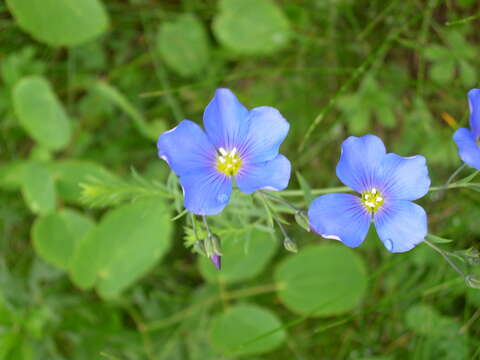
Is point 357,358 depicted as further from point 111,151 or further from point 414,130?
point 111,151

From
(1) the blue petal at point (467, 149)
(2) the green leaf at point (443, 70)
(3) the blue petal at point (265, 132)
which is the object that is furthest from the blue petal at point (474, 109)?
(2) the green leaf at point (443, 70)

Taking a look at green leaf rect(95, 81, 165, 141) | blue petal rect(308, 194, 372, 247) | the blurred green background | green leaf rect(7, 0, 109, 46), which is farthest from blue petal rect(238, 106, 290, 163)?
green leaf rect(7, 0, 109, 46)

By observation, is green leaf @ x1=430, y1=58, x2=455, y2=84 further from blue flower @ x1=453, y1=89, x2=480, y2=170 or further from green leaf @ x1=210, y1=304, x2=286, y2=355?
green leaf @ x1=210, y1=304, x2=286, y2=355

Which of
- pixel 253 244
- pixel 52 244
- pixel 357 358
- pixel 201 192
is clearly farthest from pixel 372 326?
pixel 52 244

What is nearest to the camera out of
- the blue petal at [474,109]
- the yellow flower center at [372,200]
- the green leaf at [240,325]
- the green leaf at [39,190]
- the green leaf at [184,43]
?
the blue petal at [474,109]

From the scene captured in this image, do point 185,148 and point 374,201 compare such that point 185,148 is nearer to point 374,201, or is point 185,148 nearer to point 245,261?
point 374,201

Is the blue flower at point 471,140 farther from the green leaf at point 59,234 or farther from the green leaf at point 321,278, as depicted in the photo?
the green leaf at point 59,234
